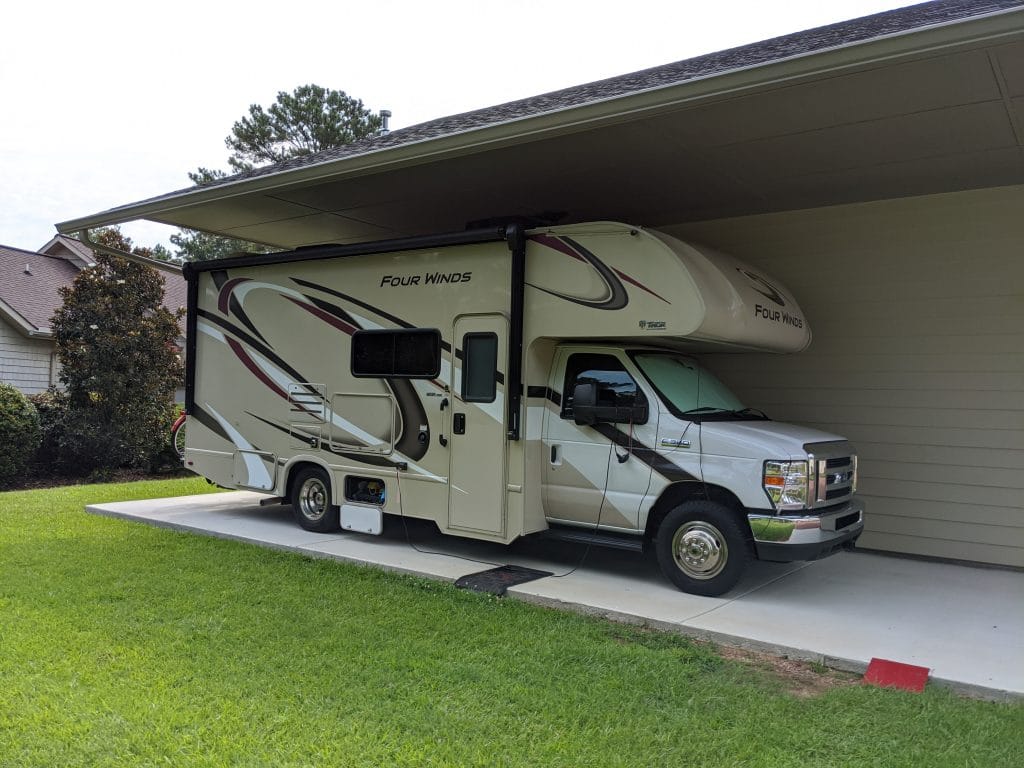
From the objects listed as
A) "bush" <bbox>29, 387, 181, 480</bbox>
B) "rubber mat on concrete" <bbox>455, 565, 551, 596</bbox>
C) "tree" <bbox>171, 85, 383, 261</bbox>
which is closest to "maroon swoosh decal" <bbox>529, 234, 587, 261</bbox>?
"rubber mat on concrete" <bbox>455, 565, 551, 596</bbox>

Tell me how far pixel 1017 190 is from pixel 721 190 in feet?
9.11

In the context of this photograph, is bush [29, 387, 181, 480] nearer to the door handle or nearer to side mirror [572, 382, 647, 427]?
the door handle

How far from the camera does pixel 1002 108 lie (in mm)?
6105

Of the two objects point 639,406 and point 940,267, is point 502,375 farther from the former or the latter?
point 940,267

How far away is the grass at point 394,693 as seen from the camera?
3.74m

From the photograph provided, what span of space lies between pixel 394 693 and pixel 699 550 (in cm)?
310

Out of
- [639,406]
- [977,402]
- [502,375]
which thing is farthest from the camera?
[977,402]

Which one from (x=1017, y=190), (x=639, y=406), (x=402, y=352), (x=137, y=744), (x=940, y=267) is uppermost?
(x=1017, y=190)

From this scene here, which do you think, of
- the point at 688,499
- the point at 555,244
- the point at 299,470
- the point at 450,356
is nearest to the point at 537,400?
the point at 450,356

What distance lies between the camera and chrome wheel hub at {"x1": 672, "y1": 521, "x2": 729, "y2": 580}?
6.48 metres

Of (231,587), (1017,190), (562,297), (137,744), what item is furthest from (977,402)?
(137,744)

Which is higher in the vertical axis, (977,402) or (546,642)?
(977,402)

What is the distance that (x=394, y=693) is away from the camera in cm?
438

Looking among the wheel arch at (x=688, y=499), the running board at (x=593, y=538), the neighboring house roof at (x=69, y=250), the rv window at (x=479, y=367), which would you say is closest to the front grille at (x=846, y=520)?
the wheel arch at (x=688, y=499)
